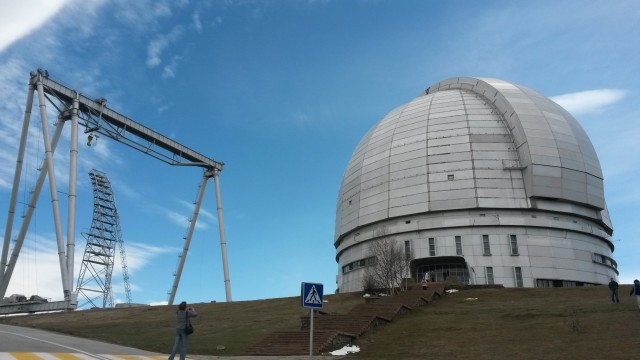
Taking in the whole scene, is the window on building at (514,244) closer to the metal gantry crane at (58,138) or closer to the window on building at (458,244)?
the window on building at (458,244)

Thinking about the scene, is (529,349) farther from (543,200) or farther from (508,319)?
(543,200)

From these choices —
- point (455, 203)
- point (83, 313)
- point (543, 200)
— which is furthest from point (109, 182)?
point (543, 200)

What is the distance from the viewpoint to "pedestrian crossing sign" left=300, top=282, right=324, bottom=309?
1698 cm

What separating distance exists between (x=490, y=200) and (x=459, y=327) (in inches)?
1619

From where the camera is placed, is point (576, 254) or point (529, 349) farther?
point (576, 254)

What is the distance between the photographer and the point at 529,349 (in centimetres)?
2050

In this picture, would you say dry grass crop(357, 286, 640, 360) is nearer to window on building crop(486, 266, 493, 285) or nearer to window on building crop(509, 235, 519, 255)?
window on building crop(486, 266, 493, 285)

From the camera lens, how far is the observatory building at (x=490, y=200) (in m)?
63.8

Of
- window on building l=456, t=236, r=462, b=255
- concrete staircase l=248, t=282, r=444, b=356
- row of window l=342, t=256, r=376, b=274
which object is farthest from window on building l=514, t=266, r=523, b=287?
concrete staircase l=248, t=282, r=444, b=356

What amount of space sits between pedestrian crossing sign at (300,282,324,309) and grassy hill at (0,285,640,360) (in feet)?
15.9

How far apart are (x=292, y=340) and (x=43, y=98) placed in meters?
42.7

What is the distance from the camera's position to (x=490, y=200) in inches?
2566

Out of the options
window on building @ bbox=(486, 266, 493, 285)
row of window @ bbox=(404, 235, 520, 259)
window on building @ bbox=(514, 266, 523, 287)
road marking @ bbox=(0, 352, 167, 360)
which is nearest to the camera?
road marking @ bbox=(0, 352, 167, 360)

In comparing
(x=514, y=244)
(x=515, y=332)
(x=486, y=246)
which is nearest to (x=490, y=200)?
(x=486, y=246)
